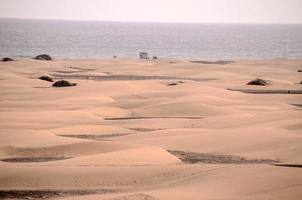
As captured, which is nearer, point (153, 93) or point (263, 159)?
point (263, 159)

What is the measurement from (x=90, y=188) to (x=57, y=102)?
17.4 meters

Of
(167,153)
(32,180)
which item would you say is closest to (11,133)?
Result: (167,153)

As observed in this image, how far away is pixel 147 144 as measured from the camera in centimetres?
1573

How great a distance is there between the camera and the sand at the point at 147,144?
10.3m

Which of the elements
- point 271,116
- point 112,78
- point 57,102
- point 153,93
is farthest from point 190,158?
point 112,78

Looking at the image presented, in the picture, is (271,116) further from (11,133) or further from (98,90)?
(98,90)

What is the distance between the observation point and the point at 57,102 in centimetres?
2764

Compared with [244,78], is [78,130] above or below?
below

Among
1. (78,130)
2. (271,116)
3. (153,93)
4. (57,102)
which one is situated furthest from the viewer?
(153,93)

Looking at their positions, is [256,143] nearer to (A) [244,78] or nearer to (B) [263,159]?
(B) [263,159]

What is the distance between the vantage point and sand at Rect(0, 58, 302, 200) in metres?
10.3

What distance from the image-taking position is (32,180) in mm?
10898

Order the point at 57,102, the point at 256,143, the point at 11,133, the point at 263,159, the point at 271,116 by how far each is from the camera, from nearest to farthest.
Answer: the point at 263,159 → the point at 256,143 → the point at 11,133 → the point at 271,116 → the point at 57,102

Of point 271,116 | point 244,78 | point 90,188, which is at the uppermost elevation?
point 244,78
